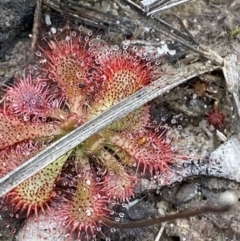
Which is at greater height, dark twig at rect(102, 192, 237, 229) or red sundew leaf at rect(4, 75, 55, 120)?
red sundew leaf at rect(4, 75, 55, 120)

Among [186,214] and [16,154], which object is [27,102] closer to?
[16,154]

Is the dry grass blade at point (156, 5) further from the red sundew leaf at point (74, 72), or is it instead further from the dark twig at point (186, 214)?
the dark twig at point (186, 214)

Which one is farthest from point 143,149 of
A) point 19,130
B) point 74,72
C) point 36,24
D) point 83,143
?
point 36,24

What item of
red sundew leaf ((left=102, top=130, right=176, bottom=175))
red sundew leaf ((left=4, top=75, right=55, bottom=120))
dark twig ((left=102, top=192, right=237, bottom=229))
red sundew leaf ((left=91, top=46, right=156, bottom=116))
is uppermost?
red sundew leaf ((left=91, top=46, right=156, bottom=116))

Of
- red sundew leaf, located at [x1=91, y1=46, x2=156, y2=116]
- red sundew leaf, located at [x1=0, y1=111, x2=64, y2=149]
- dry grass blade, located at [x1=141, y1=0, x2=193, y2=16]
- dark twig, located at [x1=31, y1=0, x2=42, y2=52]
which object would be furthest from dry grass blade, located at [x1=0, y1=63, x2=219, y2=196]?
dark twig, located at [x1=31, y1=0, x2=42, y2=52]

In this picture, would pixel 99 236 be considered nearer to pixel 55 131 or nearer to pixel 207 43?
pixel 55 131

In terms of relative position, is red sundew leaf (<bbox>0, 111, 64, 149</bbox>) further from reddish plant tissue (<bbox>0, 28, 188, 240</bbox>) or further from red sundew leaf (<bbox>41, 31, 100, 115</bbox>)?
red sundew leaf (<bbox>41, 31, 100, 115</bbox>)
